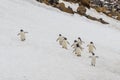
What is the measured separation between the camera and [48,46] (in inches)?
1575

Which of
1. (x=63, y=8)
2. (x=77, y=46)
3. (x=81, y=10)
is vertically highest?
(x=63, y=8)

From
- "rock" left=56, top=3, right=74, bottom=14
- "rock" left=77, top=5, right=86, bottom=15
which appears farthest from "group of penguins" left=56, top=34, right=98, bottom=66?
"rock" left=77, top=5, right=86, bottom=15

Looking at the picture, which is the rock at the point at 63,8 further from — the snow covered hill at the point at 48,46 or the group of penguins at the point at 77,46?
the group of penguins at the point at 77,46

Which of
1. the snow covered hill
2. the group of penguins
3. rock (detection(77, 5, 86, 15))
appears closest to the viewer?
the snow covered hill

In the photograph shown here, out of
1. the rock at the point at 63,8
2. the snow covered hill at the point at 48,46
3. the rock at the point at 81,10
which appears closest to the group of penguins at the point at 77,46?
the snow covered hill at the point at 48,46

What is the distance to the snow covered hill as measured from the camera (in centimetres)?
3268

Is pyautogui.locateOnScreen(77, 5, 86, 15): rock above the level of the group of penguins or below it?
above

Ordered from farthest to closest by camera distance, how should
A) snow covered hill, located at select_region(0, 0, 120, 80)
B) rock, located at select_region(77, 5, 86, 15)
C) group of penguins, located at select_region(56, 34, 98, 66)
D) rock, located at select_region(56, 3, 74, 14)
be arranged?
1. rock, located at select_region(77, 5, 86, 15)
2. rock, located at select_region(56, 3, 74, 14)
3. group of penguins, located at select_region(56, 34, 98, 66)
4. snow covered hill, located at select_region(0, 0, 120, 80)

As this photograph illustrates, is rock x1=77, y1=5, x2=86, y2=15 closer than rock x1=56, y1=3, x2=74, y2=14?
No

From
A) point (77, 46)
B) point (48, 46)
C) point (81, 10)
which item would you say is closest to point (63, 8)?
point (81, 10)

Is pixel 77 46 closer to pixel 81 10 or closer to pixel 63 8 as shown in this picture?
pixel 63 8

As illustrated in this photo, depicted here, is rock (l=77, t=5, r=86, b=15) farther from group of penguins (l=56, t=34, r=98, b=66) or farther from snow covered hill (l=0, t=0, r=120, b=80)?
group of penguins (l=56, t=34, r=98, b=66)

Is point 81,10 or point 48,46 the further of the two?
point 81,10

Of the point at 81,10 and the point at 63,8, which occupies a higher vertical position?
the point at 63,8
